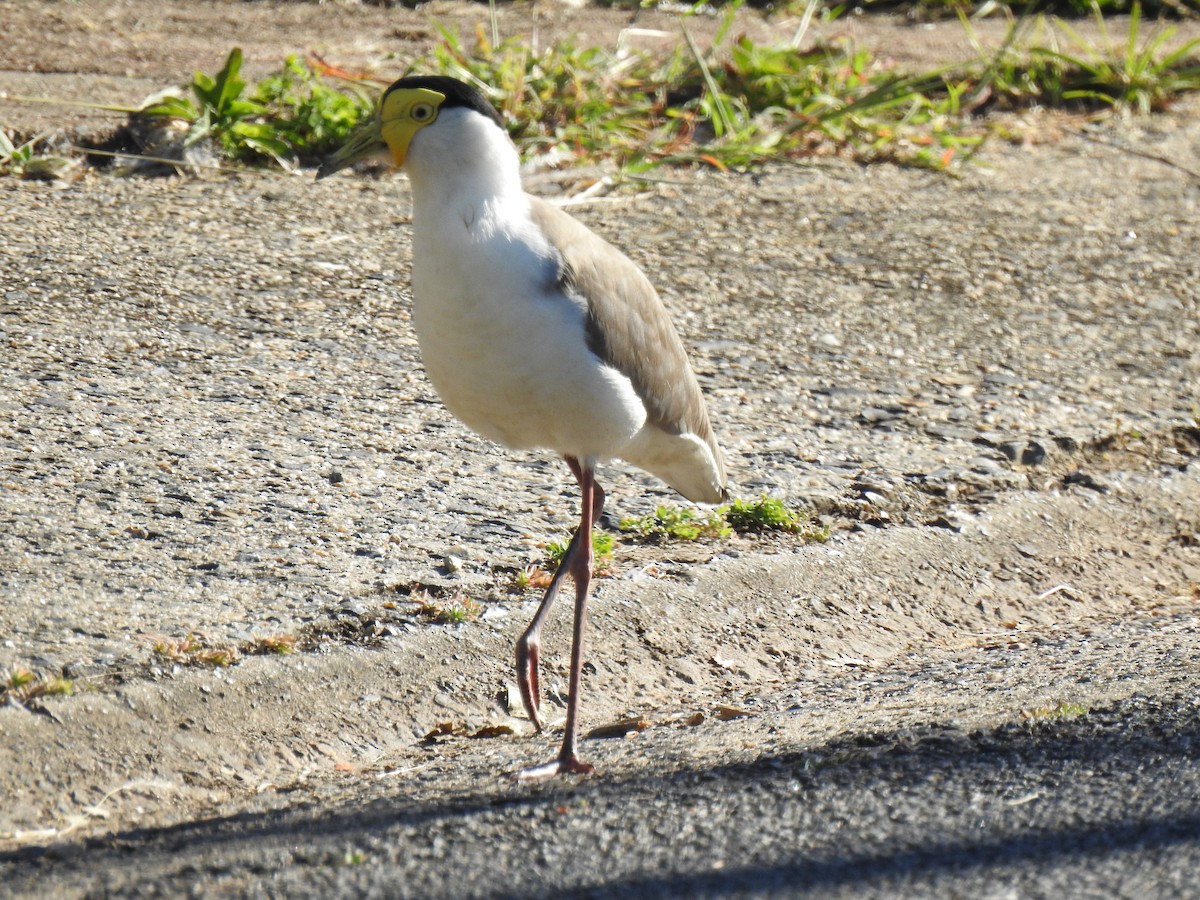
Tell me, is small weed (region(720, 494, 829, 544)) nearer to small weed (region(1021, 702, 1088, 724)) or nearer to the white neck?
small weed (region(1021, 702, 1088, 724))

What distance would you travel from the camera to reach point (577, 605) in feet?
11.5

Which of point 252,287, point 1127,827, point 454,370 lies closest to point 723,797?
point 1127,827

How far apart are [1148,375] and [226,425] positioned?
3478 millimetres

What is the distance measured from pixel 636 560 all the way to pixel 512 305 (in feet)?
3.91

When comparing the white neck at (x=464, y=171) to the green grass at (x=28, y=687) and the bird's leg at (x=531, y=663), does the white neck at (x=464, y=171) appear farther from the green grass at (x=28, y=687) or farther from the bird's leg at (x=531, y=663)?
the green grass at (x=28, y=687)

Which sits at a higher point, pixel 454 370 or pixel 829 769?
pixel 454 370

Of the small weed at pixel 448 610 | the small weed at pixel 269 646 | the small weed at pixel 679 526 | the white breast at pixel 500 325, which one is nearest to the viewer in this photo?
the white breast at pixel 500 325

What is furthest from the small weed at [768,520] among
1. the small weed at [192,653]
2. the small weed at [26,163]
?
the small weed at [26,163]

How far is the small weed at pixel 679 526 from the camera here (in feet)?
14.1

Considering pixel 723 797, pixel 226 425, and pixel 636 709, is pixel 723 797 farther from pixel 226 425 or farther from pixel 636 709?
pixel 226 425

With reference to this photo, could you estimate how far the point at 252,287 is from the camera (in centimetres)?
555

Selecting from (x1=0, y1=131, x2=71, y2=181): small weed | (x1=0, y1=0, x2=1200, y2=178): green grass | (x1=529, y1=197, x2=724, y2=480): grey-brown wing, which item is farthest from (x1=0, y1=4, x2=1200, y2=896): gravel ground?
(x1=529, y1=197, x2=724, y2=480): grey-brown wing

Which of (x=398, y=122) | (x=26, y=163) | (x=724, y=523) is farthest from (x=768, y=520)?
(x=26, y=163)

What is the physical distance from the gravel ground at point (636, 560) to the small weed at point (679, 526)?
3.6 inches
